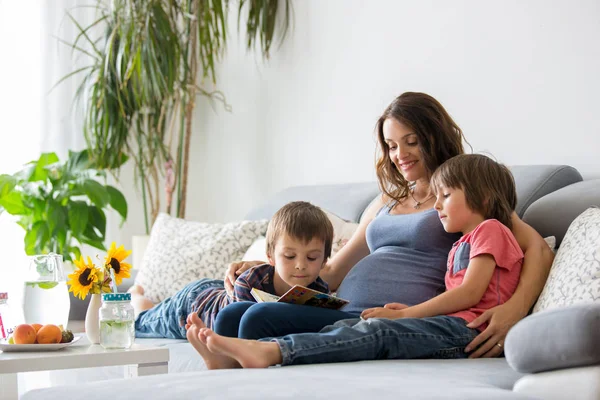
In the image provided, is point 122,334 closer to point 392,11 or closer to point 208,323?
point 208,323

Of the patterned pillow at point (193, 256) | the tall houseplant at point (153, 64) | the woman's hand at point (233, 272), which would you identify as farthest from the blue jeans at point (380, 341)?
the tall houseplant at point (153, 64)

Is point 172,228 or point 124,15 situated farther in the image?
point 124,15

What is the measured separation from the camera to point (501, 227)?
5.78 ft

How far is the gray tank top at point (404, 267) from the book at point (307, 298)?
0.18 meters

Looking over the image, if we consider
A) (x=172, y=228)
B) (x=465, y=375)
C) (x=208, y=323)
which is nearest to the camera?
(x=465, y=375)

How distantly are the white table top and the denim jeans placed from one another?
52 centimetres

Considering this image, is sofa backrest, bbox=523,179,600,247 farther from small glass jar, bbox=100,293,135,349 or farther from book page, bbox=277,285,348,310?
small glass jar, bbox=100,293,135,349

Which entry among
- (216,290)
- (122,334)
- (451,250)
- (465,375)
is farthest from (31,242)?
(465,375)

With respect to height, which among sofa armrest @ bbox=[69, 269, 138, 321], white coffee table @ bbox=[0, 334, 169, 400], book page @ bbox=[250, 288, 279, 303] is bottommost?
sofa armrest @ bbox=[69, 269, 138, 321]

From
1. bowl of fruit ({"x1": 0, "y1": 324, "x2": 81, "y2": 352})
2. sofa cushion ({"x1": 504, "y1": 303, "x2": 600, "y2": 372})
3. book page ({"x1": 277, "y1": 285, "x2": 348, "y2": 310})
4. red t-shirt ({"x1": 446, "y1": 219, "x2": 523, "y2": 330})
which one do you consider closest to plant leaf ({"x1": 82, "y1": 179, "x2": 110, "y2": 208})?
bowl of fruit ({"x1": 0, "y1": 324, "x2": 81, "y2": 352})

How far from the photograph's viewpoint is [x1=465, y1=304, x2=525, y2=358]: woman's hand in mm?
1667

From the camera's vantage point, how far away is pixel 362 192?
103 inches

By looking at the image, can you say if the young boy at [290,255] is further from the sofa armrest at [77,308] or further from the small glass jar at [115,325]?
the sofa armrest at [77,308]

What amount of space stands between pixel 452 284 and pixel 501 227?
0.17 metres
